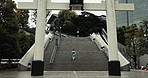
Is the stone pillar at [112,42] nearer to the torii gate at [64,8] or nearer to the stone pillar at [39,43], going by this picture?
the torii gate at [64,8]

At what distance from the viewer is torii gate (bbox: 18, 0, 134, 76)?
11734 mm

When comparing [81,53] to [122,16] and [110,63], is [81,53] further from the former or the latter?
[122,16]

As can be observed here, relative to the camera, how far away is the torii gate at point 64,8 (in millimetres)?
11734

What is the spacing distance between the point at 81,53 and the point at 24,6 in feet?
38.9

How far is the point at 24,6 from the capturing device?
12.3 meters

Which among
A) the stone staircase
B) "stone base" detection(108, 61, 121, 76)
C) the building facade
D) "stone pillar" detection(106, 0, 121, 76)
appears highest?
the building facade

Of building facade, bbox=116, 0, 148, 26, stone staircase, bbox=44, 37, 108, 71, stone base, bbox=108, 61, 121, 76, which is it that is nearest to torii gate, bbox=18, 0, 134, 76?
stone base, bbox=108, 61, 121, 76

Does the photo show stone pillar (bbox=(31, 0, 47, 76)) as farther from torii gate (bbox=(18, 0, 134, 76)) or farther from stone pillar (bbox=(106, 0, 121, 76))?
stone pillar (bbox=(106, 0, 121, 76))

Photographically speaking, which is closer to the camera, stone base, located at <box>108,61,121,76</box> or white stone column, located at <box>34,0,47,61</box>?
stone base, located at <box>108,61,121,76</box>

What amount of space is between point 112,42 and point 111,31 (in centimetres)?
74

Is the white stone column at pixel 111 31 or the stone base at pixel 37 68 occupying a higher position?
the white stone column at pixel 111 31

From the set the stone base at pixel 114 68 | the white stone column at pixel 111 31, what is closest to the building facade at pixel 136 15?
the white stone column at pixel 111 31

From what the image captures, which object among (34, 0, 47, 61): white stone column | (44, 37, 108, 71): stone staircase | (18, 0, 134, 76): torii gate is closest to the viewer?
(18, 0, 134, 76): torii gate

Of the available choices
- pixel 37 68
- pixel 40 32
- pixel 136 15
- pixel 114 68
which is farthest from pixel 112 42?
pixel 136 15
